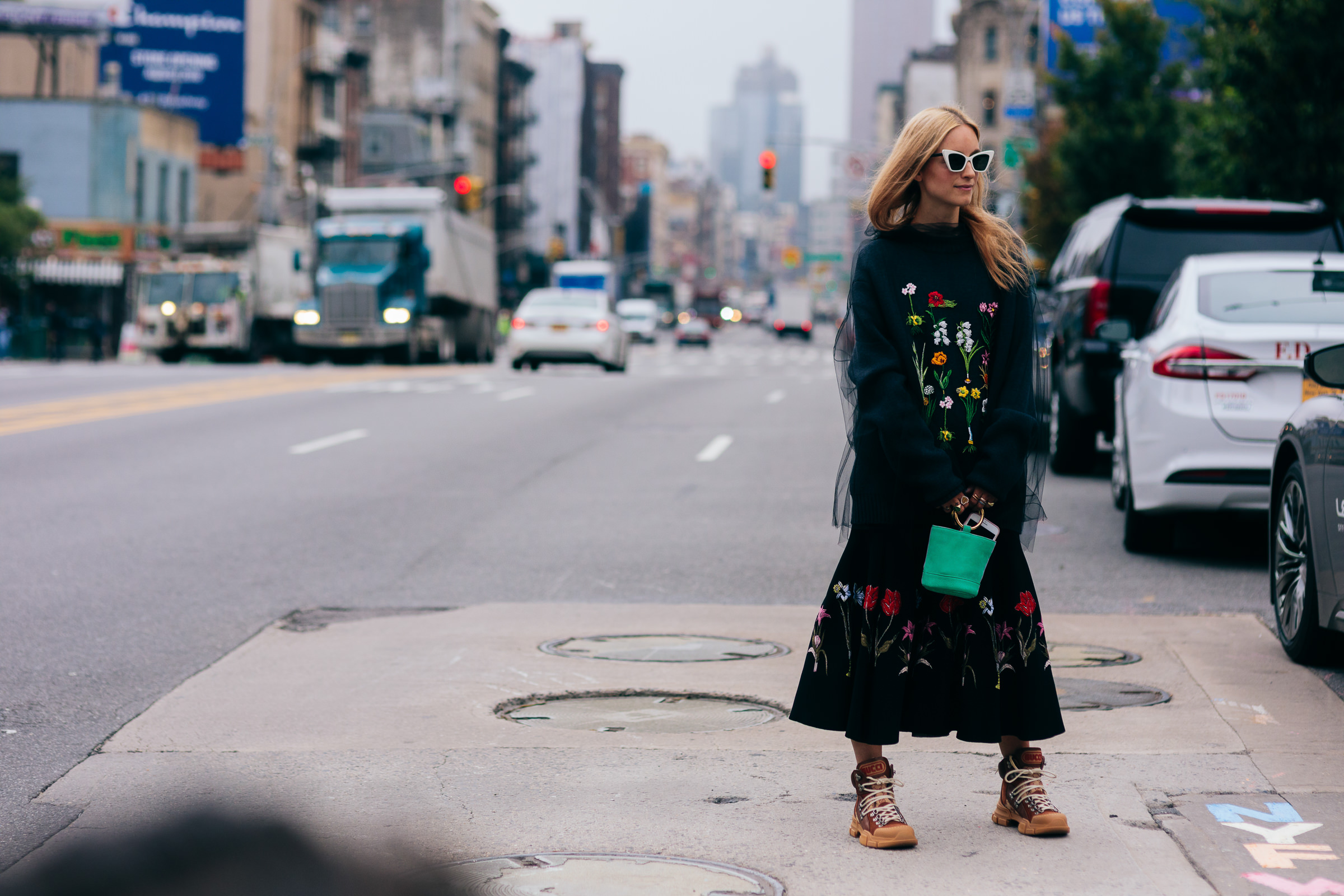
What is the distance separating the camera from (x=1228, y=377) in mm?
8984

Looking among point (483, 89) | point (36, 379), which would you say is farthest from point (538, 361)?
point (483, 89)

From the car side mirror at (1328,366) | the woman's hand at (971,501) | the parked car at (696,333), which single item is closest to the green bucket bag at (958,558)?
the woman's hand at (971,501)

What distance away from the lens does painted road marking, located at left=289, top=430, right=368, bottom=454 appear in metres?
15.6

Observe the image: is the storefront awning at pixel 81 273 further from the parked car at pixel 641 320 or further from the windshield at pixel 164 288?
the parked car at pixel 641 320

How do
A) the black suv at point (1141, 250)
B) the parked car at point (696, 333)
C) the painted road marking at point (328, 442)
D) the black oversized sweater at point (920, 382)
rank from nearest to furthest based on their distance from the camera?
the black oversized sweater at point (920, 382) < the black suv at point (1141, 250) < the painted road marking at point (328, 442) < the parked car at point (696, 333)

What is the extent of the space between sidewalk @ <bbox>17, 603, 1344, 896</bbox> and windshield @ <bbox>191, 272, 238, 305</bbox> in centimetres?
3442

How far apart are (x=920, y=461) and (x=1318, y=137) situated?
1620cm

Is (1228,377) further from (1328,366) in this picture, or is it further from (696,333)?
(696,333)

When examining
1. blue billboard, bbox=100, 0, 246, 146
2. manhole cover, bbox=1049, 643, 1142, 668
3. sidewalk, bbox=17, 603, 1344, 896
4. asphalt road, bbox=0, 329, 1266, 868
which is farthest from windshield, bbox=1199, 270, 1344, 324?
blue billboard, bbox=100, 0, 246, 146

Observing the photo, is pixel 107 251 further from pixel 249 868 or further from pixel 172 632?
pixel 249 868

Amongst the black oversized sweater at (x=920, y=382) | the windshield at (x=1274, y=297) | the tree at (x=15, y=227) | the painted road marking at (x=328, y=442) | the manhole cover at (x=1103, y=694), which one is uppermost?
the tree at (x=15, y=227)

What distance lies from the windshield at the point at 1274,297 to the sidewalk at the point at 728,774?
8.33 feet

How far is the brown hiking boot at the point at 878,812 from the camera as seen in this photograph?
13.7 ft

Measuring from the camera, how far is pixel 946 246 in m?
4.32
